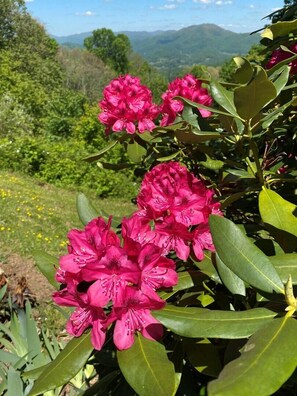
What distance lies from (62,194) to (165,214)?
8.87 meters

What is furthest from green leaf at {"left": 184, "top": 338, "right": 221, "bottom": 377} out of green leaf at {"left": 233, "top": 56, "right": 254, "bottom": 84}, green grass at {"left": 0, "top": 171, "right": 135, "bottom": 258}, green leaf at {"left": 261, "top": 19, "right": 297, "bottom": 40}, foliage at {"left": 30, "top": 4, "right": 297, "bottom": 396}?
green grass at {"left": 0, "top": 171, "right": 135, "bottom": 258}

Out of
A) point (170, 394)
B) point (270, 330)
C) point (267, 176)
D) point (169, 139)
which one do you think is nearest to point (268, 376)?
point (270, 330)

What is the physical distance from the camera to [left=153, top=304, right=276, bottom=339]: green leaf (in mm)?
592

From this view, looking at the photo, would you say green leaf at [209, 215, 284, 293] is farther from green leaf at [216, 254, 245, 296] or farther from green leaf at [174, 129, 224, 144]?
green leaf at [174, 129, 224, 144]

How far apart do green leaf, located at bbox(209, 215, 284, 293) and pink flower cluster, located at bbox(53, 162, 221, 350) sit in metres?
0.12

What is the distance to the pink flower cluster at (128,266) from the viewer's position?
740 mm

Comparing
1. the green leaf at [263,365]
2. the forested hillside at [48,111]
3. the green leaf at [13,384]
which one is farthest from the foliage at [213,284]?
the forested hillside at [48,111]

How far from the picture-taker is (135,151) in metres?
1.46

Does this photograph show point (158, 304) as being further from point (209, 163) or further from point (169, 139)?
point (169, 139)

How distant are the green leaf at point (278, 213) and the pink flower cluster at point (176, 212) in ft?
0.38

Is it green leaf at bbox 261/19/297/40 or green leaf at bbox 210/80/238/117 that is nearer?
green leaf at bbox 210/80/238/117

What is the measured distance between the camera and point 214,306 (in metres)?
1.00

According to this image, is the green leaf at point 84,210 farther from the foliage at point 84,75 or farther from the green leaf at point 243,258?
the foliage at point 84,75

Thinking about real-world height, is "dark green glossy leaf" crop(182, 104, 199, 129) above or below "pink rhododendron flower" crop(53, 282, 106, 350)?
above
